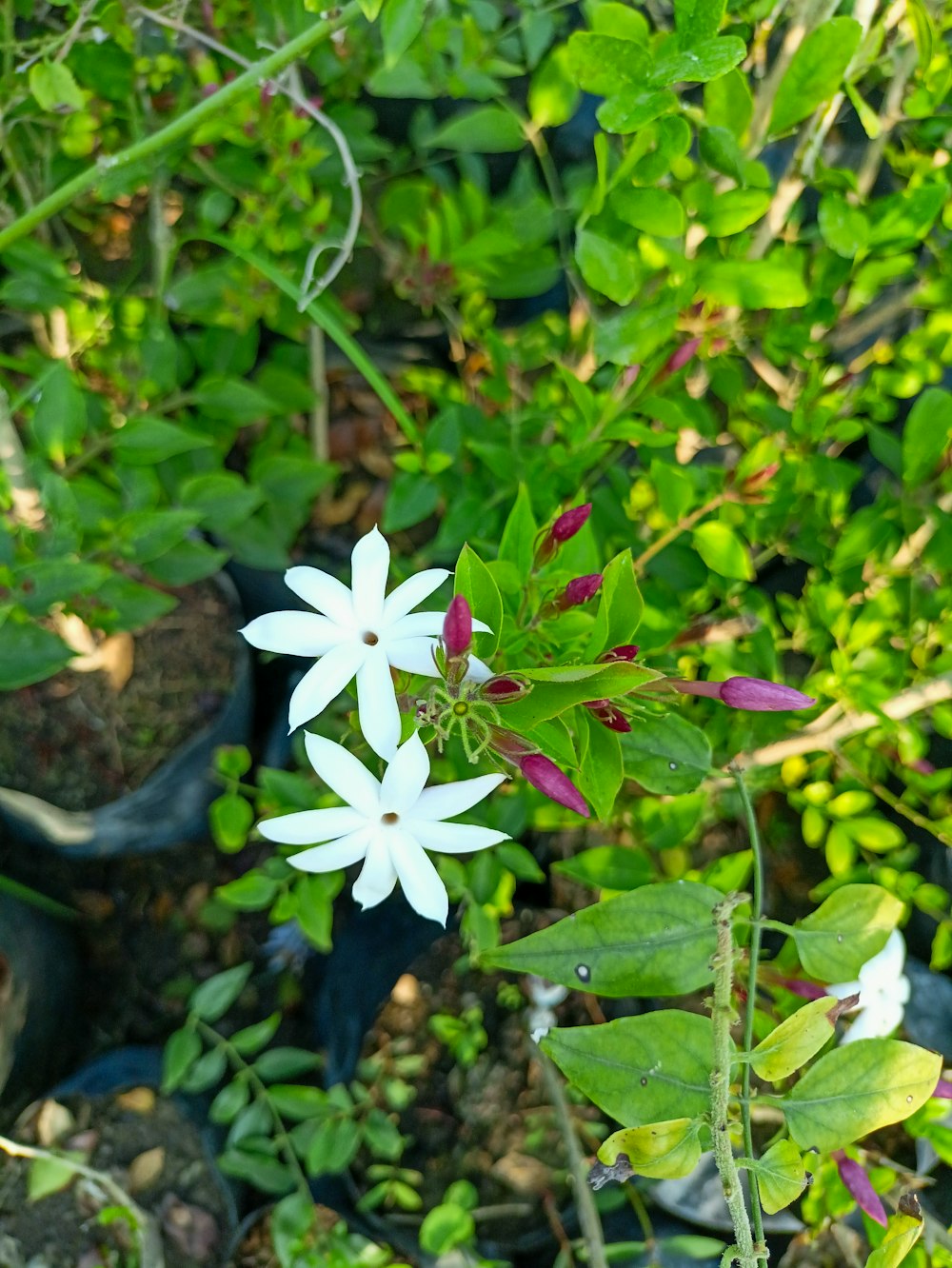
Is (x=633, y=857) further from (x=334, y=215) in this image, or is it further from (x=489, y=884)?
(x=334, y=215)

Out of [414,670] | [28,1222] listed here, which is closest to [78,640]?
[28,1222]

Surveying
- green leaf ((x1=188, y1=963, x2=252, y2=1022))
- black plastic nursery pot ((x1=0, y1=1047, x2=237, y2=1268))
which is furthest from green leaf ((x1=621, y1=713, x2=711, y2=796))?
black plastic nursery pot ((x1=0, y1=1047, x2=237, y2=1268))

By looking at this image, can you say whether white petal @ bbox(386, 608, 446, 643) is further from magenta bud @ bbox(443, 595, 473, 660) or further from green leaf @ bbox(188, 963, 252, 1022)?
green leaf @ bbox(188, 963, 252, 1022)

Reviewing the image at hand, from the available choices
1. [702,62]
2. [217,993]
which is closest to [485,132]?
[702,62]

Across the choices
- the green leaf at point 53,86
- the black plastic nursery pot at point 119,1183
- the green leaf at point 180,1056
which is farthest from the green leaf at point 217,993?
the green leaf at point 53,86

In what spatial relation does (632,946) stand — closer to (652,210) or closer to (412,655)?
(412,655)
